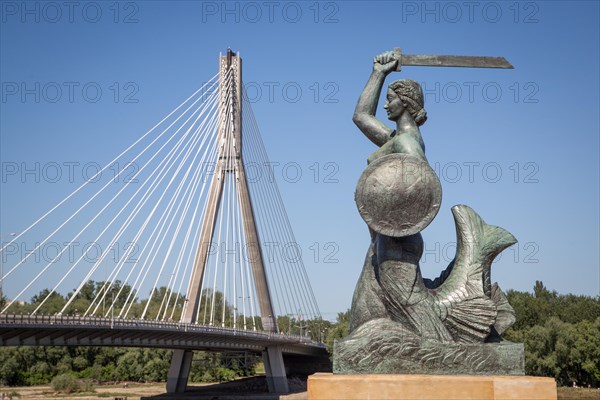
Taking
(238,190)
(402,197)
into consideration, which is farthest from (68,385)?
(402,197)

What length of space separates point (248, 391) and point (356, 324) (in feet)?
137

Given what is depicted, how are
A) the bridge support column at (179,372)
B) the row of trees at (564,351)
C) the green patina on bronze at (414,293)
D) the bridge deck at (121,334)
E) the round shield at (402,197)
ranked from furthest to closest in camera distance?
the bridge support column at (179,372), the row of trees at (564,351), the bridge deck at (121,334), the round shield at (402,197), the green patina on bronze at (414,293)

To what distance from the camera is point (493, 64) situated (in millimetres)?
10070

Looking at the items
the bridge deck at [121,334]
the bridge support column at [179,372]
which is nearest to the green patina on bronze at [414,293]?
the bridge deck at [121,334]

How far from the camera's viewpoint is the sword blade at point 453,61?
32.2 feet

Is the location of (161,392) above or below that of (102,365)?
below

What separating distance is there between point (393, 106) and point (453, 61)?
104cm

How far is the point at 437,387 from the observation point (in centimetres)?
804

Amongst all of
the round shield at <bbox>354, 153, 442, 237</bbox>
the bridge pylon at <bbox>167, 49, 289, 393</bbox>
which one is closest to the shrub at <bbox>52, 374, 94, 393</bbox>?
the bridge pylon at <bbox>167, 49, 289, 393</bbox>

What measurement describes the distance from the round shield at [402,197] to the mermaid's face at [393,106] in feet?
3.13

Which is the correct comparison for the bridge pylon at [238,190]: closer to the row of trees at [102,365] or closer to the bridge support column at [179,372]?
the bridge support column at [179,372]

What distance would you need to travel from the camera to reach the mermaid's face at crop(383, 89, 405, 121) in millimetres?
9516

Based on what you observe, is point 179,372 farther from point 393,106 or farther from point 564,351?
point 393,106

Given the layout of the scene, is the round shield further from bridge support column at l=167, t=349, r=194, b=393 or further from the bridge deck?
bridge support column at l=167, t=349, r=194, b=393
